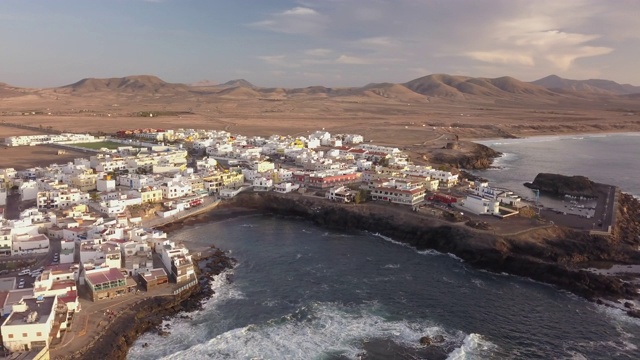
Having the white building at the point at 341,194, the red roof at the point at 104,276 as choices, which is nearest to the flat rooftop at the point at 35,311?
the red roof at the point at 104,276

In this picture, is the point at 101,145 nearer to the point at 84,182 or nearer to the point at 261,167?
the point at 84,182

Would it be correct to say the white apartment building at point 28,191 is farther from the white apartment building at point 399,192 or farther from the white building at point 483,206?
the white building at point 483,206

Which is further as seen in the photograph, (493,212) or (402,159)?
(402,159)

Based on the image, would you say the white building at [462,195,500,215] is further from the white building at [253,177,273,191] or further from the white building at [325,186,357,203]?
the white building at [253,177,273,191]

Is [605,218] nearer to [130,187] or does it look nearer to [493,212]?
[493,212]

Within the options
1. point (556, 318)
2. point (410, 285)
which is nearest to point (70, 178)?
point (410, 285)

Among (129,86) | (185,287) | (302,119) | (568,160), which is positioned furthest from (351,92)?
(185,287)
